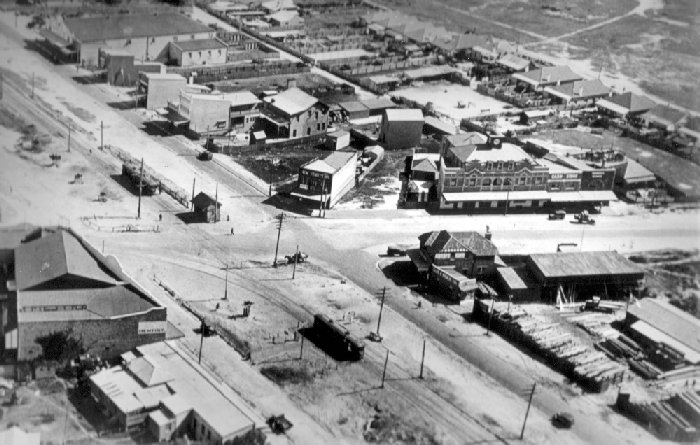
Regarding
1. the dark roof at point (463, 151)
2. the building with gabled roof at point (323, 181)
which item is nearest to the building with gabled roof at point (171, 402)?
the building with gabled roof at point (323, 181)

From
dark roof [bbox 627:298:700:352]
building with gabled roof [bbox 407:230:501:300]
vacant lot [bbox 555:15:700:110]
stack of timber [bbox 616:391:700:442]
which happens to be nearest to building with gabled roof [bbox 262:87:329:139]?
building with gabled roof [bbox 407:230:501:300]

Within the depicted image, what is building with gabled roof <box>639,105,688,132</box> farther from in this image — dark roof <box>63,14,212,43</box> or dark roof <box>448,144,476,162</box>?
dark roof <box>63,14,212,43</box>

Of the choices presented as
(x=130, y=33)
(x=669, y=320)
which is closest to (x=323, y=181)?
(x=669, y=320)

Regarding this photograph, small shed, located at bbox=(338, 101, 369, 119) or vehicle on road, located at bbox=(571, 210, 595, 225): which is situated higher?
small shed, located at bbox=(338, 101, 369, 119)

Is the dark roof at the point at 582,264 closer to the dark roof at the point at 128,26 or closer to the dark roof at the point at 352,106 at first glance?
the dark roof at the point at 352,106

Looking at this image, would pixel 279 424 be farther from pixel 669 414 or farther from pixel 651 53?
pixel 651 53
